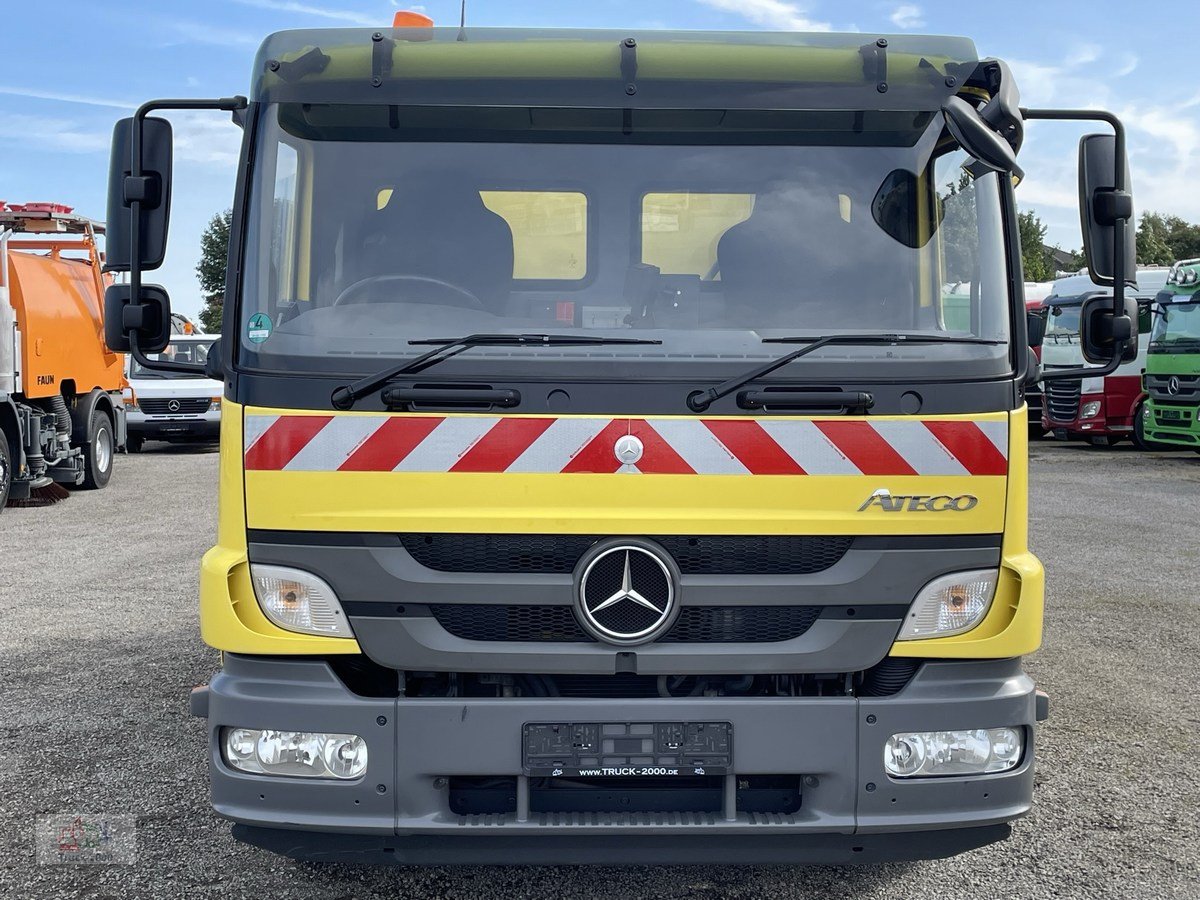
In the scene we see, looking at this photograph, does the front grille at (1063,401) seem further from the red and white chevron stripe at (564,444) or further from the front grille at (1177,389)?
the red and white chevron stripe at (564,444)

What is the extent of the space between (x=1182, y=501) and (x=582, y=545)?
39.9 ft

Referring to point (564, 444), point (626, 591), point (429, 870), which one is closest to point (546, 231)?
point (564, 444)

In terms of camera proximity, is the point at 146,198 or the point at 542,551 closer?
the point at 542,551

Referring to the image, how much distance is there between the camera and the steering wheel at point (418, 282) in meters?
3.16

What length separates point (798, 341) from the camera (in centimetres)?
308

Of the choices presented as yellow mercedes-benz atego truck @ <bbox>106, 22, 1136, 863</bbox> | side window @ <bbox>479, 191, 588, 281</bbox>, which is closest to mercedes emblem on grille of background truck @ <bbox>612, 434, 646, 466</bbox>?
yellow mercedes-benz atego truck @ <bbox>106, 22, 1136, 863</bbox>

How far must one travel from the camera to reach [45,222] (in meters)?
13.0

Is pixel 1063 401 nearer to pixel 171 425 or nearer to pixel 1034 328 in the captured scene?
pixel 171 425

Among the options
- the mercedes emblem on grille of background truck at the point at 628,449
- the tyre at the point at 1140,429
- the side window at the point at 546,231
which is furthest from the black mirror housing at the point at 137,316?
the tyre at the point at 1140,429

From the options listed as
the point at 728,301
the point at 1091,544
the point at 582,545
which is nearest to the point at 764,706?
the point at 582,545

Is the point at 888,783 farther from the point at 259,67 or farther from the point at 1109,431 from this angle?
the point at 1109,431

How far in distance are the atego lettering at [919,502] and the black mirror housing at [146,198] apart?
2020mm

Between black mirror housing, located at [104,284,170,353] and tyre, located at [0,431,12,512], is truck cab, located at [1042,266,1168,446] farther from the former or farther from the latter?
black mirror housing, located at [104,284,170,353]

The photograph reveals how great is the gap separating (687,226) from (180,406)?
17347 mm
